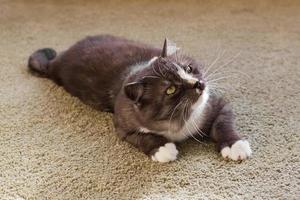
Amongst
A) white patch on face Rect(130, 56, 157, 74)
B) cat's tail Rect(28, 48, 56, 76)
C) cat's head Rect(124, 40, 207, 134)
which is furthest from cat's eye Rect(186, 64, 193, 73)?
cat's tail Rect(28, 48, 56, 76)

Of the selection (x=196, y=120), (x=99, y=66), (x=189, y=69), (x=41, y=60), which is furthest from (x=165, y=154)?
(x=41, y=60)

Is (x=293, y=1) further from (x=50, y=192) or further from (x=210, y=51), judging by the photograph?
(x=50, y=192)

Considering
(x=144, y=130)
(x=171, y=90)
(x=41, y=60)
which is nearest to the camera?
(x=171, y=90)

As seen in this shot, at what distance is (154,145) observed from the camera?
1.44m

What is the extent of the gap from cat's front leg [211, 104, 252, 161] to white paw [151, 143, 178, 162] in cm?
15

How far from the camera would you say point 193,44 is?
212cm

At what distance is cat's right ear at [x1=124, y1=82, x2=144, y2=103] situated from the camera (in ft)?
4.39

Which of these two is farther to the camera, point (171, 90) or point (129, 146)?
point (129, 146)

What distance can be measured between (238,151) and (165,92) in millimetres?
288

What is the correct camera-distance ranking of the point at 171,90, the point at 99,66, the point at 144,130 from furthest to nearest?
the point at 99,66
the point at 144,130
the point at 171,90

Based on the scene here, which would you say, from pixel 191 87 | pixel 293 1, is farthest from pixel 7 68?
pixel 293 1

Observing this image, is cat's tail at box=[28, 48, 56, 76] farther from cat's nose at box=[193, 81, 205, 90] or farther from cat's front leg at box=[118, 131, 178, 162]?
cat's nose at box=[193, 81, 205, 90]

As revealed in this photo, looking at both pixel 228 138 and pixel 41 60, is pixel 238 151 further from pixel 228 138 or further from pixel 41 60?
pixel 41 60

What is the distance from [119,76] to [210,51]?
59 centimetres
